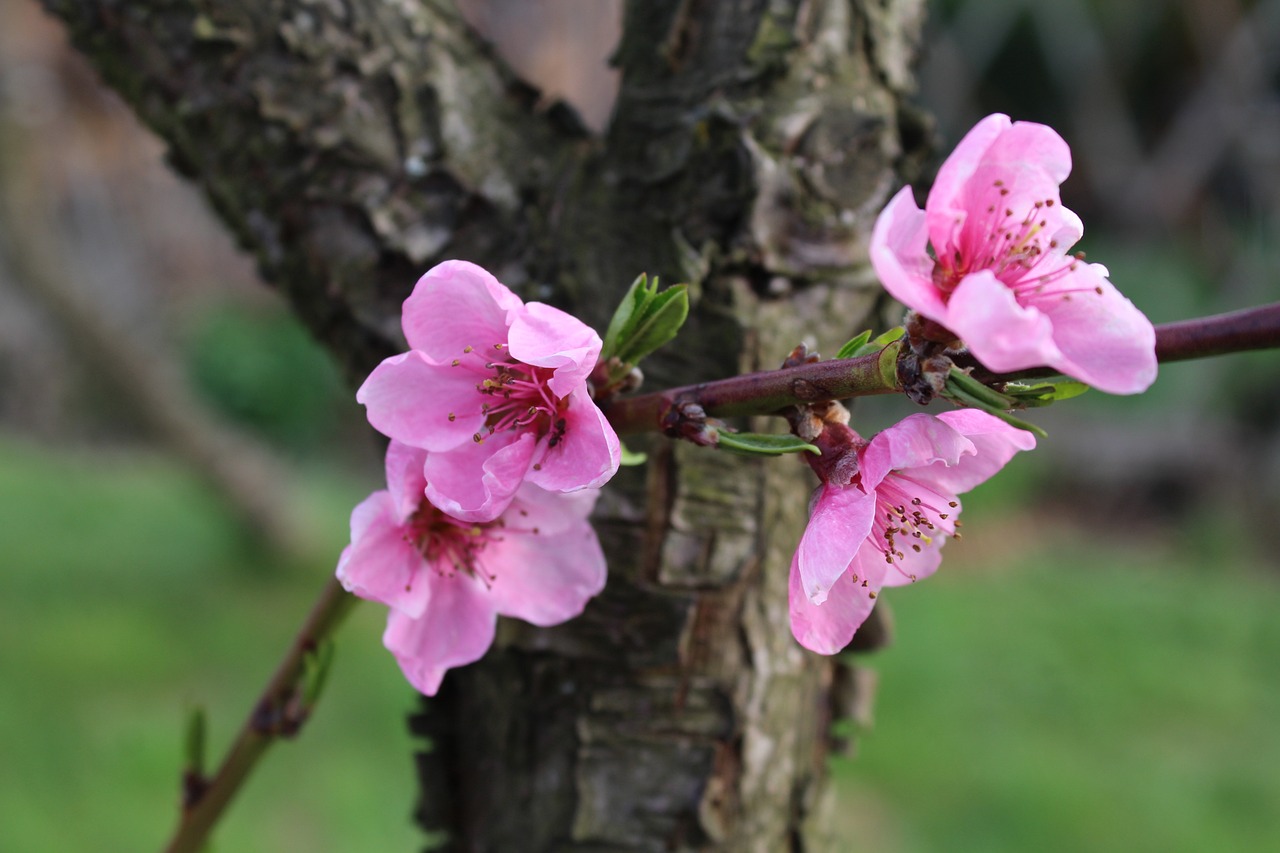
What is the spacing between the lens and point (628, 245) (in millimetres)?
1004

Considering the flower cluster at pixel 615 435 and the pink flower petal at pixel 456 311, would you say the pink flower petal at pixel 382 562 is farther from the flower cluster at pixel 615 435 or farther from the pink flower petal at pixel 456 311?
the pink flower petal at pixel 456 311

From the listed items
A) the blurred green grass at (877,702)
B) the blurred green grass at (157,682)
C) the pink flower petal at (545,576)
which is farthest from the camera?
the blurred green grass at (877,702)

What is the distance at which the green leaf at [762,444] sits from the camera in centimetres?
62

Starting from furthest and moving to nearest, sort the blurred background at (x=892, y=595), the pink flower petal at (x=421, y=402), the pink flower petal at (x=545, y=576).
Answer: the blurred background at (x=892, y=595) < the pink flower petal at (x=545, y=576) < the pink flower petal at (x=421, y=402)

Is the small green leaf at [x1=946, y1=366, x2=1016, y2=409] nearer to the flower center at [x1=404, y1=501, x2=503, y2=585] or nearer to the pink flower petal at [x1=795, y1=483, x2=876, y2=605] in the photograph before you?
the pink flower petal at [x1=795, y1=483, x2=876, y2=605]

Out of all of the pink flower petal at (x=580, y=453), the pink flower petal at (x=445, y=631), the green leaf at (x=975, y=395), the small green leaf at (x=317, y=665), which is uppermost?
the green leaf at (x=975, y=395)

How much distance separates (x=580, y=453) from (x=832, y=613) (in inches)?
8.0

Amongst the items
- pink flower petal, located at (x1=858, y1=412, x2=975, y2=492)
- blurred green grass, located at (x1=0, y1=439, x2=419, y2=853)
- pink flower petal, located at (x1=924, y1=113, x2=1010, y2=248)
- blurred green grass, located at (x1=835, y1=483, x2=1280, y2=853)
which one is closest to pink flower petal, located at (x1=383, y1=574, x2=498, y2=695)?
pink flower petal, located at (x1=858, y1=412, x2=975, y2=492)

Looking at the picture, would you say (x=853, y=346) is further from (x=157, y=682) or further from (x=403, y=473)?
(x=157, y=682)

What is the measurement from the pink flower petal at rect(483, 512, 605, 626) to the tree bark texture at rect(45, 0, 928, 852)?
134 mm

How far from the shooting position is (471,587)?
0.83 meters

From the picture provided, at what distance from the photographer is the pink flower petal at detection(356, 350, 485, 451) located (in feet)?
2.33

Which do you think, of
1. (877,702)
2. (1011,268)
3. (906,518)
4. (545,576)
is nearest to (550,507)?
(545,576)

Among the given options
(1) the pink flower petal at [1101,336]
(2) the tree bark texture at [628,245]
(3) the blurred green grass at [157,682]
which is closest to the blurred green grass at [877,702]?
(3) the blurred green grass at [157,682]
